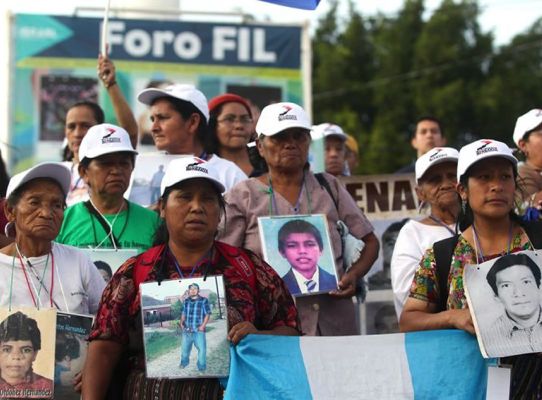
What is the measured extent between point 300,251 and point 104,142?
1.42 meters

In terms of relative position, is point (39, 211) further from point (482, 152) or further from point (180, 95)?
point (180, 95)

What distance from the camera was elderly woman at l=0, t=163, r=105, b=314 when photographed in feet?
19.8

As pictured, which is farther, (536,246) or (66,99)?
(66,99)

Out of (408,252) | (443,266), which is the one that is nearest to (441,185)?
(408,252)

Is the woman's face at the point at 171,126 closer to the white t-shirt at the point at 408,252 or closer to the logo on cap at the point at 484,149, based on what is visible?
the white t-shirt at the point at 408,252

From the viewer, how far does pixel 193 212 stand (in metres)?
5.85

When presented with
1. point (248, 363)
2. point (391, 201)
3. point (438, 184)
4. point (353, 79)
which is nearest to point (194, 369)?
point (248, 363)

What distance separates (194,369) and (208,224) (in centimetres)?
70

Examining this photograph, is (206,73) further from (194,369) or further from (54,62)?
(194,369)

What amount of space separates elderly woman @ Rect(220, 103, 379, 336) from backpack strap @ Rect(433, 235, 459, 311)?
110cm

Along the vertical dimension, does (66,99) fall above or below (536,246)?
above

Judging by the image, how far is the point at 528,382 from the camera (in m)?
5.66

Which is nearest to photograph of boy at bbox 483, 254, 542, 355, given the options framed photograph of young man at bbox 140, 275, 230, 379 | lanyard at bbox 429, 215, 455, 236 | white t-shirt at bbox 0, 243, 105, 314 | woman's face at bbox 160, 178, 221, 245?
framed photograph of young man at bbox 140, 275, 230, 379

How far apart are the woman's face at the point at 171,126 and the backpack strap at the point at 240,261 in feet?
8.03
